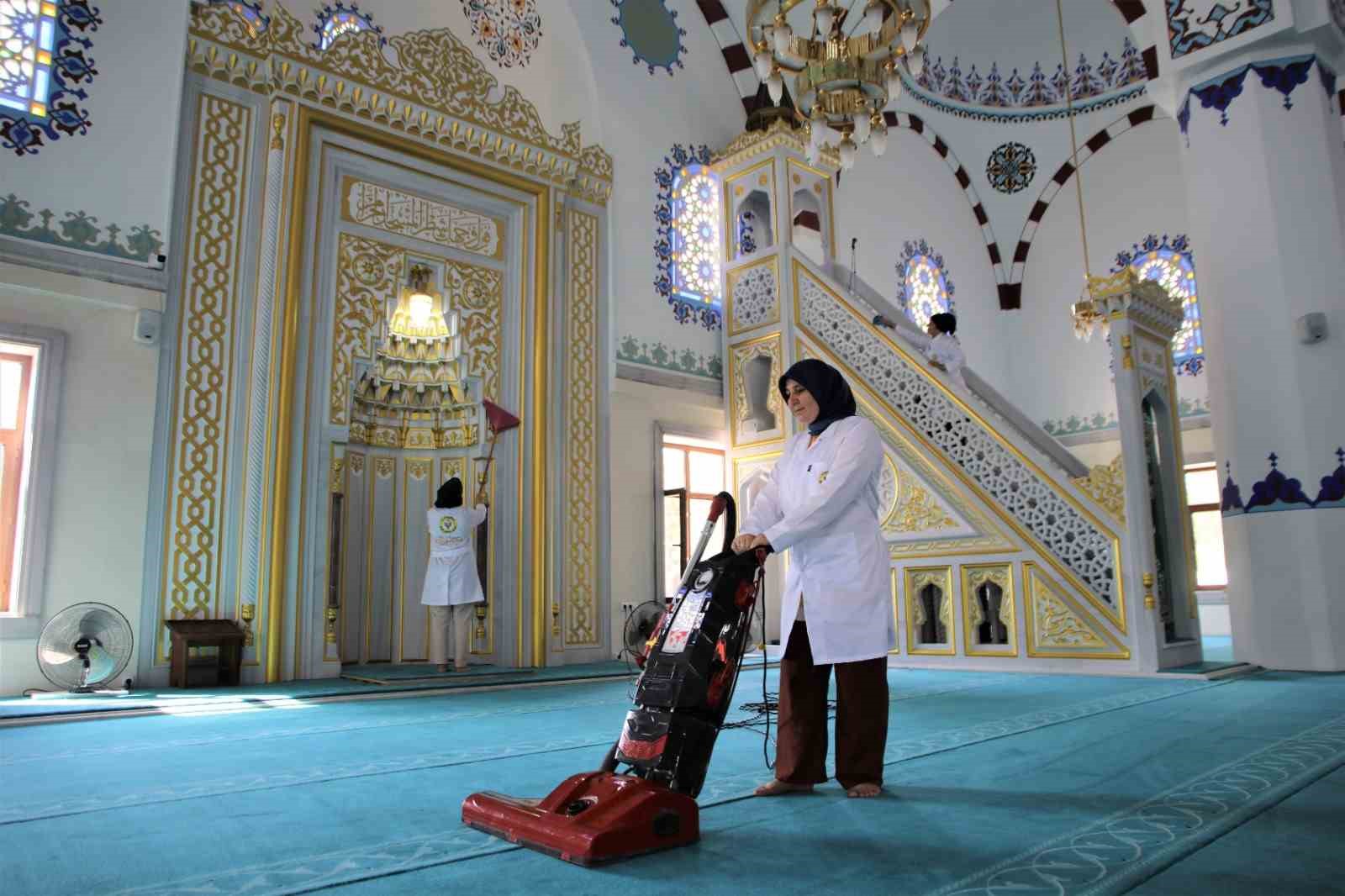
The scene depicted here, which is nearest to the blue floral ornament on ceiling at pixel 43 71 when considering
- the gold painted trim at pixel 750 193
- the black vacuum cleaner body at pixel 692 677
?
the gold painted trim at pixel 750 193

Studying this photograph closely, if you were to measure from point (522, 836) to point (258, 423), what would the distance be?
4.77 metres

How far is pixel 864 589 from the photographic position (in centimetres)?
254

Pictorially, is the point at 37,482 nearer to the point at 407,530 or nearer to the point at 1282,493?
the point at 407,530

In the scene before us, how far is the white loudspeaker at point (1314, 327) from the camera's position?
6.02 meters

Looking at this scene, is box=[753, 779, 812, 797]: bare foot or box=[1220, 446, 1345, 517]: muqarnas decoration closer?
box=[753, 779, 812, 797]: bare foot

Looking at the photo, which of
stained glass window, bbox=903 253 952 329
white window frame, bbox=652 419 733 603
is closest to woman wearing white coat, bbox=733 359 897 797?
white window frame, bbox=652 419 733 603

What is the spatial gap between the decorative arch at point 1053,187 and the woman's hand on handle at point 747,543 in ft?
36.8

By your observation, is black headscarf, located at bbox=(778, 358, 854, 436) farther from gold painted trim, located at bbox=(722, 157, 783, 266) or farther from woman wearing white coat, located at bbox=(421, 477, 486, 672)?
gold painted trim, located at bbox=(722, 157, 783, 266)

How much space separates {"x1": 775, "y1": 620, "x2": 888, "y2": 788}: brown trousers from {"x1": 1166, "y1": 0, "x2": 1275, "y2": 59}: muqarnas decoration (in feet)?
19.8

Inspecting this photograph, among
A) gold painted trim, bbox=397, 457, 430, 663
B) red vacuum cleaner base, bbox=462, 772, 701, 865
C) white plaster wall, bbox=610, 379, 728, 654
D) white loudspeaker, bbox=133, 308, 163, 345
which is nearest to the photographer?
red vacuum cleaner base, bbox=462, 772, 701, 865

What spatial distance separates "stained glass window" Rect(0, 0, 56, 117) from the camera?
18.2 ft

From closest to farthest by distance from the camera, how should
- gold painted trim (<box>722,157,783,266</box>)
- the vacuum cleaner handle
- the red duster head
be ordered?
the vacuum cleaner handle → the red duster head → gold painted trim (<box>722,157,783,266</box>)

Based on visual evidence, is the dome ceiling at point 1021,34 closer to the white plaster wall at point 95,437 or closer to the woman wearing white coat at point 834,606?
the white plaster wall at point 95,437

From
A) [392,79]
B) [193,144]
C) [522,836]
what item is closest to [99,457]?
[193,144]
